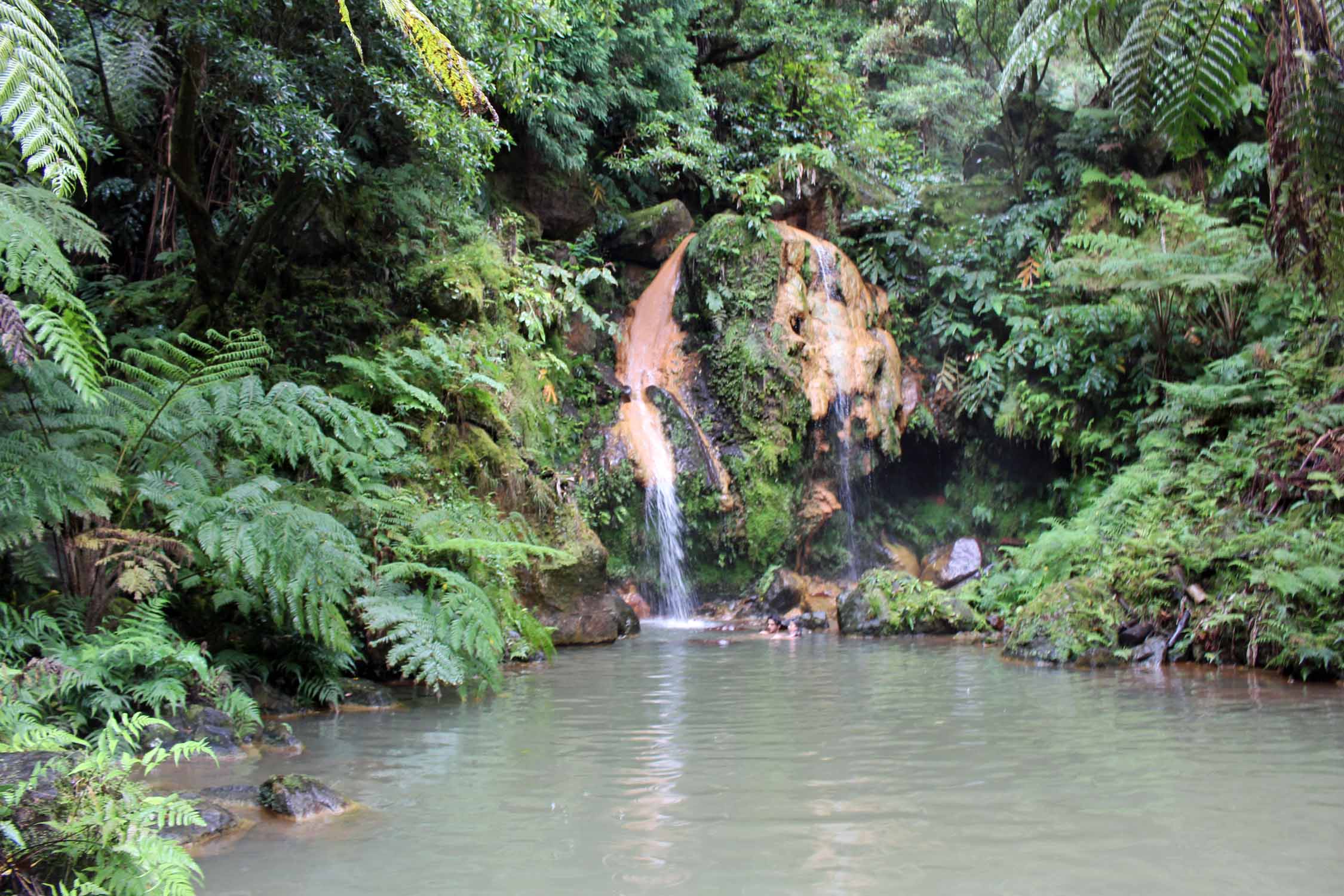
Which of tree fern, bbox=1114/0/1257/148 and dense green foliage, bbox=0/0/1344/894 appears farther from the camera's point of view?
dense green foliage, bbox=0/0/1344/894

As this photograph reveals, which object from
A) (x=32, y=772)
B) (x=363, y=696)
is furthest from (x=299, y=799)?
(x=363, y=696)

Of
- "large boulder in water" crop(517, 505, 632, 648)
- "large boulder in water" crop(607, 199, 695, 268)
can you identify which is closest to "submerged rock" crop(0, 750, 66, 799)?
"large boulder in water" crop(517, 505, 632, 648)

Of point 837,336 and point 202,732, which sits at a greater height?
point 837,336

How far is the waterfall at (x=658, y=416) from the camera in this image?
12547mm

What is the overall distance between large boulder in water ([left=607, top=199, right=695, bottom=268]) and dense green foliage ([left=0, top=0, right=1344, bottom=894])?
10.7 inches

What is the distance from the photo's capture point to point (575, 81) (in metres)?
14.1

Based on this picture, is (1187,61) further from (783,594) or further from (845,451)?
(845,451)

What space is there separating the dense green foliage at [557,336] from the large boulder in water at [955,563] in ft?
2.36

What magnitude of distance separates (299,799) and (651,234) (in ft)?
41.7

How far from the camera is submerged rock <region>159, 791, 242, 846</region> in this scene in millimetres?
3139

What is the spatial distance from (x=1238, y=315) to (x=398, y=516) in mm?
10776

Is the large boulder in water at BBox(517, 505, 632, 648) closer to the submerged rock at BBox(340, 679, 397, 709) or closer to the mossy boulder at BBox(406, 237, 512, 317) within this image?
the mossy boulder at BBox(406, 237, 512, 317)

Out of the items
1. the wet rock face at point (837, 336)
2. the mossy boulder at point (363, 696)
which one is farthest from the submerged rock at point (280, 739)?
the wet rock face at point (837, 336)

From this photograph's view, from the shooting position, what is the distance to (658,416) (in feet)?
43.8
